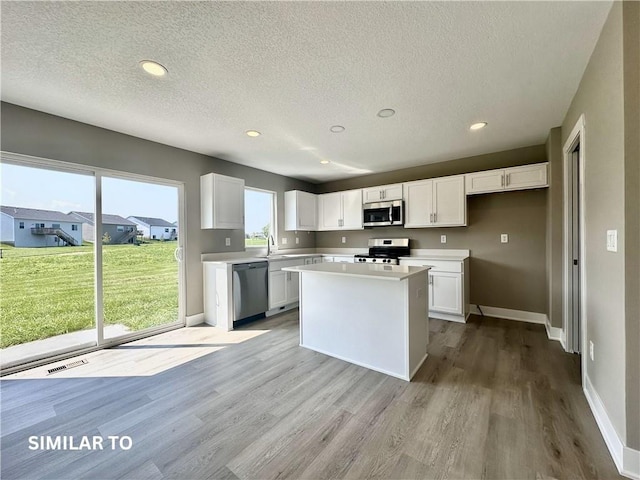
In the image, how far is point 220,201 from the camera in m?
3.94

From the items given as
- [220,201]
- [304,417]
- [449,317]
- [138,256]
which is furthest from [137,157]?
[449,317]

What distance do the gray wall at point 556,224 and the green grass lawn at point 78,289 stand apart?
4.81m

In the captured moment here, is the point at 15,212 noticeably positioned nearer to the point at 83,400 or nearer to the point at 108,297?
the point at 108,297

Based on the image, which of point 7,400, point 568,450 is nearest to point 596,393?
point 568,450

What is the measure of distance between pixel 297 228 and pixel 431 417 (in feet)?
13.0

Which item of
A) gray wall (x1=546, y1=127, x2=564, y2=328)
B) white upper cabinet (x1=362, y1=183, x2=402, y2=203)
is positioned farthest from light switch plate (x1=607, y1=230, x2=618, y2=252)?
white upper cabinet (x1=362, y1=183, x2=402, y2=203)

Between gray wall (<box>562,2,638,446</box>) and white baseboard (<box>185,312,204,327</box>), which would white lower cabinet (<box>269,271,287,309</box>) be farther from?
gray wall (<box>562,2,638,446</box>)

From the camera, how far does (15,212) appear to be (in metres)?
2.54

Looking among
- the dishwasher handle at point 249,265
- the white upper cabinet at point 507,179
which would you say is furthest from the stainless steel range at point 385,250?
the dishwasher handle at point 249,265

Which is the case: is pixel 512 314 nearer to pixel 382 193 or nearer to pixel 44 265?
pixel 382 193

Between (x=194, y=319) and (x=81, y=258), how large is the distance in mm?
1548

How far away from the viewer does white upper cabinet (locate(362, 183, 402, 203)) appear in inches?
184

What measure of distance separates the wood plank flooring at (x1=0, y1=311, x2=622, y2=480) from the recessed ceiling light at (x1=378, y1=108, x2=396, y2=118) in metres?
2.51

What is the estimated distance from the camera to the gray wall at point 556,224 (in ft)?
10.2
